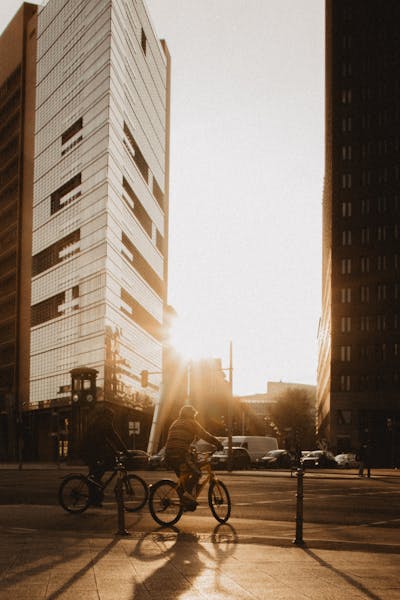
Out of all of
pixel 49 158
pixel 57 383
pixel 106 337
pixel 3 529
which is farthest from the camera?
pixel 49 158

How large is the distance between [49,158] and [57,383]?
69.5 feet

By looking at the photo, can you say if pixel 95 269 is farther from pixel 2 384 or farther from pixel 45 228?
pixel 2 384

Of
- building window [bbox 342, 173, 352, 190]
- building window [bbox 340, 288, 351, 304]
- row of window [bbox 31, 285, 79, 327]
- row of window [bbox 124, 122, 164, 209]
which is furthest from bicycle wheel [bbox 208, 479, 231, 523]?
building window [bbox 342, 173, 352, 190]

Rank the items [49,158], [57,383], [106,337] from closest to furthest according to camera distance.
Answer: [106,337], [57,383], [49,158]

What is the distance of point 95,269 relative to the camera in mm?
72188

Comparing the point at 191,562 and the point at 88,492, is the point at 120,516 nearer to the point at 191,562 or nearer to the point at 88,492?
the point at 191,562

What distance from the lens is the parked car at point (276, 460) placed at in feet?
184

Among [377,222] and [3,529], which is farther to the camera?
[377,222]

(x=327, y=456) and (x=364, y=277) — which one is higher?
(x=364, y=277)

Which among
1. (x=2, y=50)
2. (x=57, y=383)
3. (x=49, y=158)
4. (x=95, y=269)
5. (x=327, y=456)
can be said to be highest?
(x=2, y=50)

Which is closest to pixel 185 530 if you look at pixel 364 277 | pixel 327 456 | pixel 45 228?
pixel 327 456

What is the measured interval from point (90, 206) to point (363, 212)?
51.1 m

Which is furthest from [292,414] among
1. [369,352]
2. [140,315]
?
[140,315]

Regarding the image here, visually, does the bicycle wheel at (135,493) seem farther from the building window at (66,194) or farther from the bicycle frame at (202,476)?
the building window at (66,194)
